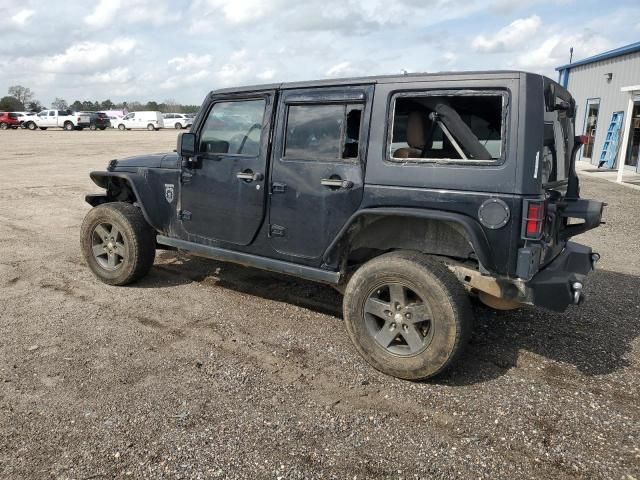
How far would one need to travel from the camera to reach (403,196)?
3.42 meters

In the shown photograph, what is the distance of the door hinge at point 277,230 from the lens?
405cm

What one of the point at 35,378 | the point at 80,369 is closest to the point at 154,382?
the point at 80,369

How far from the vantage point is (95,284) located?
205 inches

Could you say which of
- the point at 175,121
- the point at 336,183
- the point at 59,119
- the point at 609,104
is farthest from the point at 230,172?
the point at 175,121

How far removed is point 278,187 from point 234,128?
0.79 metres

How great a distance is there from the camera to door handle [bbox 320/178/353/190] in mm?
3633

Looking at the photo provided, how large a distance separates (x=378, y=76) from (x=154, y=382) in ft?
8.53

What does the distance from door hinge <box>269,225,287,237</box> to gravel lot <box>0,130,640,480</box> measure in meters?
0.80

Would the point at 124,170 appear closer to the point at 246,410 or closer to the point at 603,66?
the point at 246,410

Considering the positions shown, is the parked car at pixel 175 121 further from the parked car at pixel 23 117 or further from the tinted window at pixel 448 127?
the tinted window at pixel 448 127

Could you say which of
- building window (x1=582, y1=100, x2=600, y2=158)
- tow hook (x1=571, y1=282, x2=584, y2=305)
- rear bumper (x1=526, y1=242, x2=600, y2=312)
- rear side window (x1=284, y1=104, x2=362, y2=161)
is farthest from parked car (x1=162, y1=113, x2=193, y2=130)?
tow hook (x1=571, y1=282, x2=584, y2=305)

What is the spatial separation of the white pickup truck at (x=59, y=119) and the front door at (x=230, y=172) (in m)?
42.0

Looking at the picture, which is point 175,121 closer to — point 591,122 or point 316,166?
point 591,122

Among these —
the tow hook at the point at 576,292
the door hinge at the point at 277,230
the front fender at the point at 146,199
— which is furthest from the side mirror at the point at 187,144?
the tow hook at the point at 576,292
